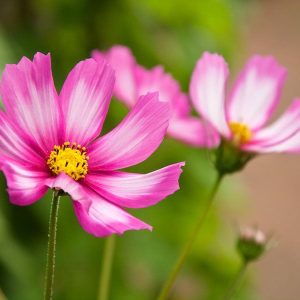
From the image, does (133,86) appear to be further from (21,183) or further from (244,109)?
(21,183)

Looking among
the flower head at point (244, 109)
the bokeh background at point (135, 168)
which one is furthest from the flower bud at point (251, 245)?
the bokeh background at point (135, 168)

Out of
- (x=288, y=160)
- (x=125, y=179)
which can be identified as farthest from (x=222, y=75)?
(x=288, y=160)

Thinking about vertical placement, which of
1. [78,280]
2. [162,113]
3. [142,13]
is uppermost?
[142,13]

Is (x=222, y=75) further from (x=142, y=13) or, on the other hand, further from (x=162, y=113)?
(x=142, y=13)

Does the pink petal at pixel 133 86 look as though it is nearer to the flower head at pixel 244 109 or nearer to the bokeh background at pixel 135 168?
the flower head at pixel 244 109

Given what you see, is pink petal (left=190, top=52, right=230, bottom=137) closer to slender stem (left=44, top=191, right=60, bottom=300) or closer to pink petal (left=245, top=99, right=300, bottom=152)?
pink petal (left=245, top=99, right=300, bottom=152)

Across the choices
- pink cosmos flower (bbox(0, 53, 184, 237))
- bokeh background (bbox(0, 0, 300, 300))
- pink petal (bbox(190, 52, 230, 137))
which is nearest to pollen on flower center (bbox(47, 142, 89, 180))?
pink cosmos flower (bbox(0, 53, 184, 237))

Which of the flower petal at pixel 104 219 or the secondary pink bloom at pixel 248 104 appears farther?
the secondary pink bloom at pixel 248 104

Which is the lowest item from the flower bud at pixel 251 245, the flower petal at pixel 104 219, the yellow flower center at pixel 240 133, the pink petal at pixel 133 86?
the flower petal at pixel 104 219
